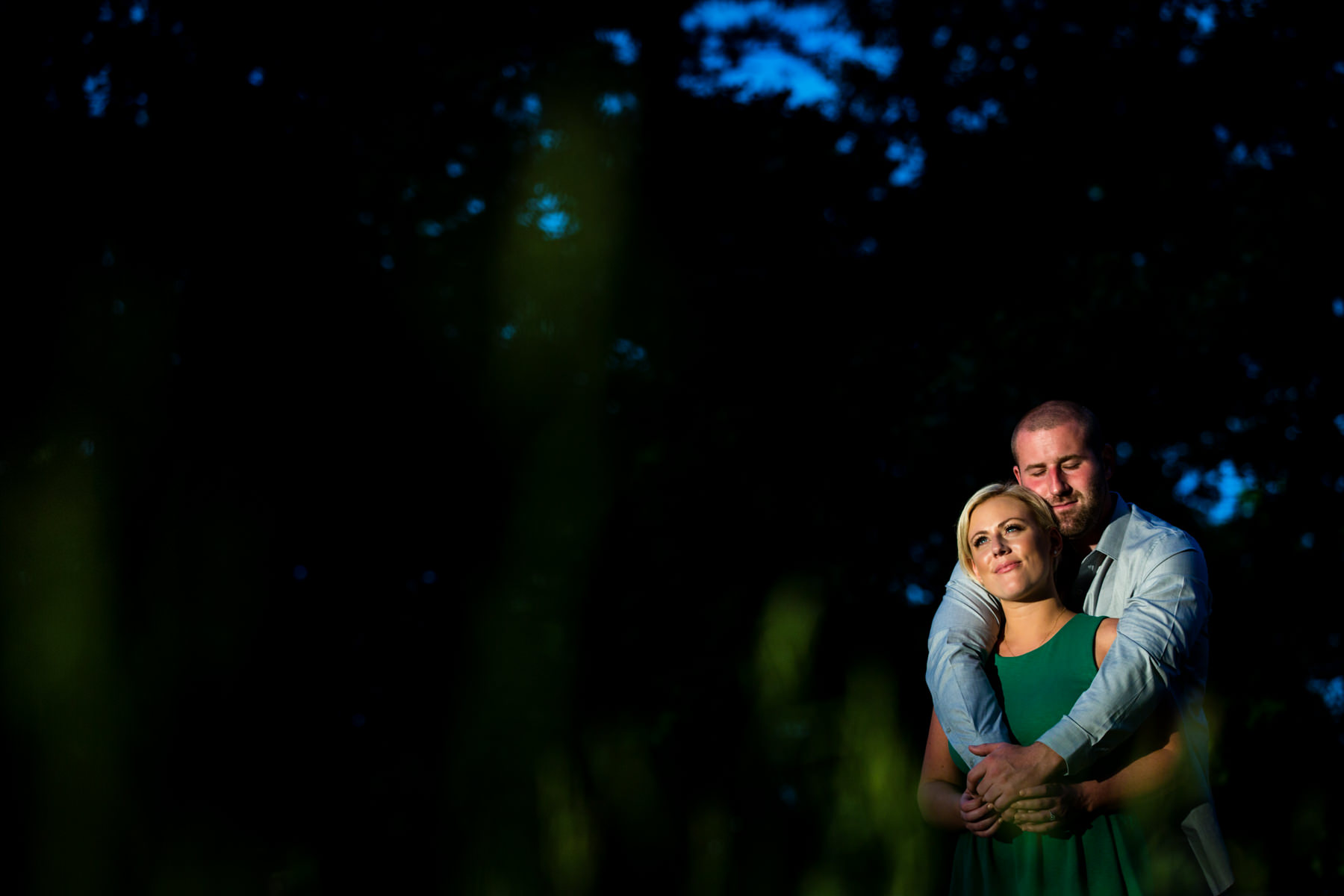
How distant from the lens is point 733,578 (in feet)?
20.4

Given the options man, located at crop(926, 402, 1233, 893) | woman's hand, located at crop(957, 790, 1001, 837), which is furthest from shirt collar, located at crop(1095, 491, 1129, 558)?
woman's hand, located at crop(957, 790, 1001, 837)

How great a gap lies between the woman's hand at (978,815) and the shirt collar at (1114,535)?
2.27 feet

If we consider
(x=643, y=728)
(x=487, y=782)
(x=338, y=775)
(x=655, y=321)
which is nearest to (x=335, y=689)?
(x=338, y=775)

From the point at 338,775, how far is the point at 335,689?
17.6 inches

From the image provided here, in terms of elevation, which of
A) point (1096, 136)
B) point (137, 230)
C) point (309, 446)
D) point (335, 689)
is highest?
point (1096, 136)

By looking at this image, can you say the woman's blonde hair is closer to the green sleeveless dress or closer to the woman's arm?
the green sleeveless dress

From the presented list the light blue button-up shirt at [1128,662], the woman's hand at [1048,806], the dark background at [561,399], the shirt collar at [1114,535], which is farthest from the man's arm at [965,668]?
the dark background at [561,399]

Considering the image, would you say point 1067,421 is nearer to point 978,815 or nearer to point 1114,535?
point 1114,535

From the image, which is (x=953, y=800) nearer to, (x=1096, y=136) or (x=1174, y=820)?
(x=1174, y=820)

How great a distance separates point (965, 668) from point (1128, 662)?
0.31 metres

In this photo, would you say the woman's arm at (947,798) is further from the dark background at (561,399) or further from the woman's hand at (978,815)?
the dark background at (561,399)

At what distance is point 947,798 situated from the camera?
228 cm

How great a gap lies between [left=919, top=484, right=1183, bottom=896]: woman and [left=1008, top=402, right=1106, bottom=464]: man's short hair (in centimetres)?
46

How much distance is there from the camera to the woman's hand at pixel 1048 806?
205cm
